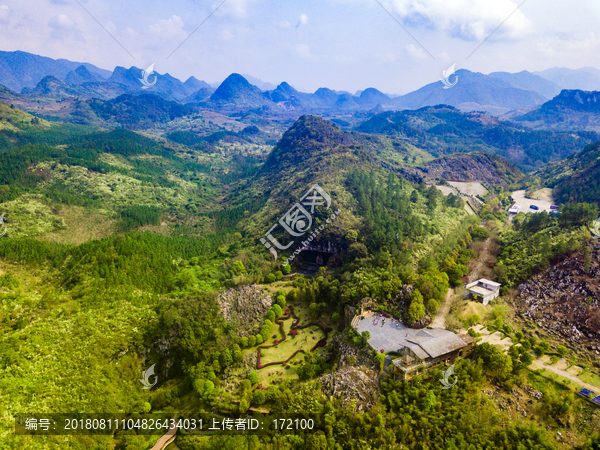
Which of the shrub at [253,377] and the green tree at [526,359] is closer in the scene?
the green tree at [526,359]

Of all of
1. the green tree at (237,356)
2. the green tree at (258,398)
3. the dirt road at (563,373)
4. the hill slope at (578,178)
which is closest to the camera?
the dirt road at (563,373)

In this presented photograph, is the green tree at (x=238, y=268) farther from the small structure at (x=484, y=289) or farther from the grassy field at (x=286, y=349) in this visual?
the small structure at (x=484, y=289)

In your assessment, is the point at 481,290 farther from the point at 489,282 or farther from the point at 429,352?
the point at 429,352

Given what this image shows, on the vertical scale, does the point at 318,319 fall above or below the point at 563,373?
above

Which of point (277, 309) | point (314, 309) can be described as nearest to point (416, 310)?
point (314, 309)

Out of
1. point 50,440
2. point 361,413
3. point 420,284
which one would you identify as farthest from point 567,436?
point 50,440

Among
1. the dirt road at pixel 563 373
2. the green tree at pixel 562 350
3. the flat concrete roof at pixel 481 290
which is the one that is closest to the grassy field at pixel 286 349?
the flat concrete roof at pixel 481 290

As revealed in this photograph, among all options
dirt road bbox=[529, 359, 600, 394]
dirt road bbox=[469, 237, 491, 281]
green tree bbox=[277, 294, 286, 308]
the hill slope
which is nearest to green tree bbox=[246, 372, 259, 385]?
green tree bbox=[277, 294, 286, 308]

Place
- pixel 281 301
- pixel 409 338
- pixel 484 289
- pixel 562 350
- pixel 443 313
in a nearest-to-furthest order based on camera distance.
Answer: pixel 562 350 < pixel 409 338 < pixel 443 313 < pixel 484 289 < pixel 281 301
